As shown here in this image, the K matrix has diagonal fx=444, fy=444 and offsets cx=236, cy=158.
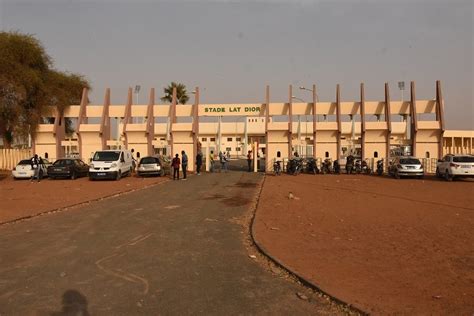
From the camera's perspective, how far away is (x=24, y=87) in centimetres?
3525

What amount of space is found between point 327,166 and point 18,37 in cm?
2722

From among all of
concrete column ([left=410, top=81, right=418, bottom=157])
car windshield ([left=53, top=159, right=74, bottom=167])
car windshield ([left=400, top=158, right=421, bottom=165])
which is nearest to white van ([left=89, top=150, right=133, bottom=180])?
car windshield ([left=53, top=159, right=74, bottom=167])

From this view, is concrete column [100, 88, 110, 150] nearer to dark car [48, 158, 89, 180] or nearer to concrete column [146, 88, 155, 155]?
concrete column [146, 88, 155, 155]

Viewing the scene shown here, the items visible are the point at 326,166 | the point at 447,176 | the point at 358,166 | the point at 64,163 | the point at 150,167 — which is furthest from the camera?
the point at 358,166

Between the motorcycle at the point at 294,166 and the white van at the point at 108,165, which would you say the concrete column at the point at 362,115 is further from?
the white van at the point at 108,165

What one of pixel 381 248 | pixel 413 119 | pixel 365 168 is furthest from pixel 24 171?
pixel 413 119

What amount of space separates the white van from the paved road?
13658mm

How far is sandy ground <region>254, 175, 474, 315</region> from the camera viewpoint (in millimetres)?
5730

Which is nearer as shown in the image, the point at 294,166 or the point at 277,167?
the point at 294,166

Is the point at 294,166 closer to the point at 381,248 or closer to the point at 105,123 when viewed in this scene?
the point at 105,123

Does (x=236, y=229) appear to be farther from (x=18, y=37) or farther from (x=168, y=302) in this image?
(x=18, y=37)

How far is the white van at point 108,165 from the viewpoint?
2627cm

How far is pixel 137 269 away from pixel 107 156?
70.7 ft

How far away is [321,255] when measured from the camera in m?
7.93
